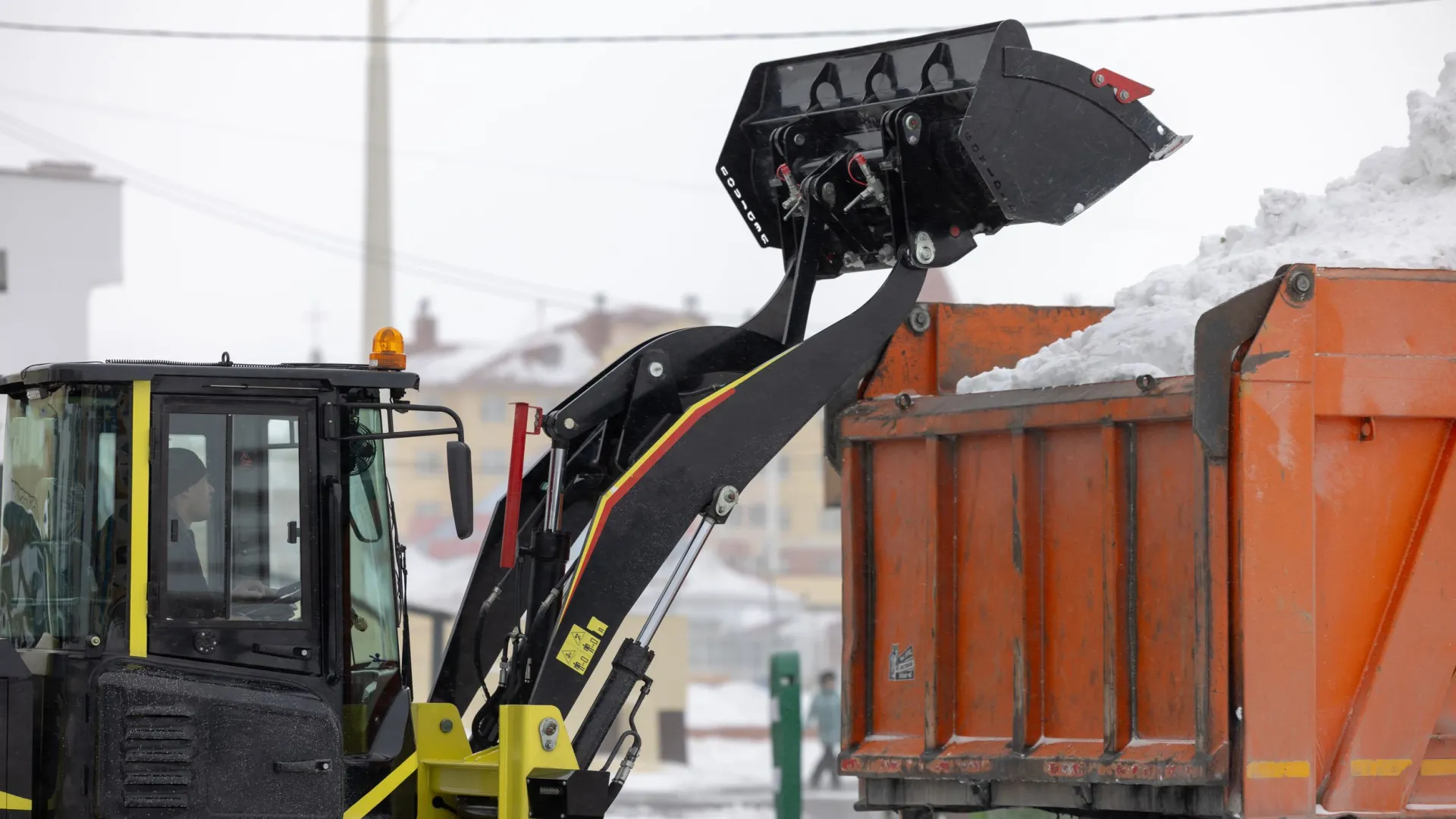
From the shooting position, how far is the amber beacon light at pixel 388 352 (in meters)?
5.45

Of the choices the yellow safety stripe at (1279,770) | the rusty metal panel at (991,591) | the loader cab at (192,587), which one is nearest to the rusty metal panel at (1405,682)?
the yellow safety stripe at (1279,770)

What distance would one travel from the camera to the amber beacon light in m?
5.45

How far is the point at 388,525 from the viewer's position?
17.5 feet

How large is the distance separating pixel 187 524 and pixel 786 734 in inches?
242

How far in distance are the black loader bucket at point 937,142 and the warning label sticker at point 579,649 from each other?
5.37 ft

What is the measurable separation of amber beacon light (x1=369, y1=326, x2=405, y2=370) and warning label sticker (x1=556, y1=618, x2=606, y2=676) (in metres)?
0.99

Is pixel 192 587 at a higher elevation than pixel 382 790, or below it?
higher

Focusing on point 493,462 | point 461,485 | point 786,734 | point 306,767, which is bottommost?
point 786,734

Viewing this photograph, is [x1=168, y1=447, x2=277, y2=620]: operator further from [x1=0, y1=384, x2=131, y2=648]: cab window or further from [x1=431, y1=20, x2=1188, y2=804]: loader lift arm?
[x1=431, y1=20, x2=1188, y2=804]: loader lift arm

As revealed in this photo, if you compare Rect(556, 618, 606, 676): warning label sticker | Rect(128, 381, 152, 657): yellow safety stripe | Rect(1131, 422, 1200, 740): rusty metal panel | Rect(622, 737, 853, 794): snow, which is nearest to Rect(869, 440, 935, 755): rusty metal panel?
Rect(1131, 422, 1200, 740): rusty metal panel

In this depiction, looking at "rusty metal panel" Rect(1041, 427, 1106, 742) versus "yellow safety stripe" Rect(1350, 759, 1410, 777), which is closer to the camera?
"yellow safety stripe" Rect(1350, 759, 1410, 777)

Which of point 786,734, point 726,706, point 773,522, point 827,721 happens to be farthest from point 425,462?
point 786,734

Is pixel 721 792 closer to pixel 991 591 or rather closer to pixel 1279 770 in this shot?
pixel 991 591

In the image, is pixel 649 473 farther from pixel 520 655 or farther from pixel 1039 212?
pixel 1039 212
